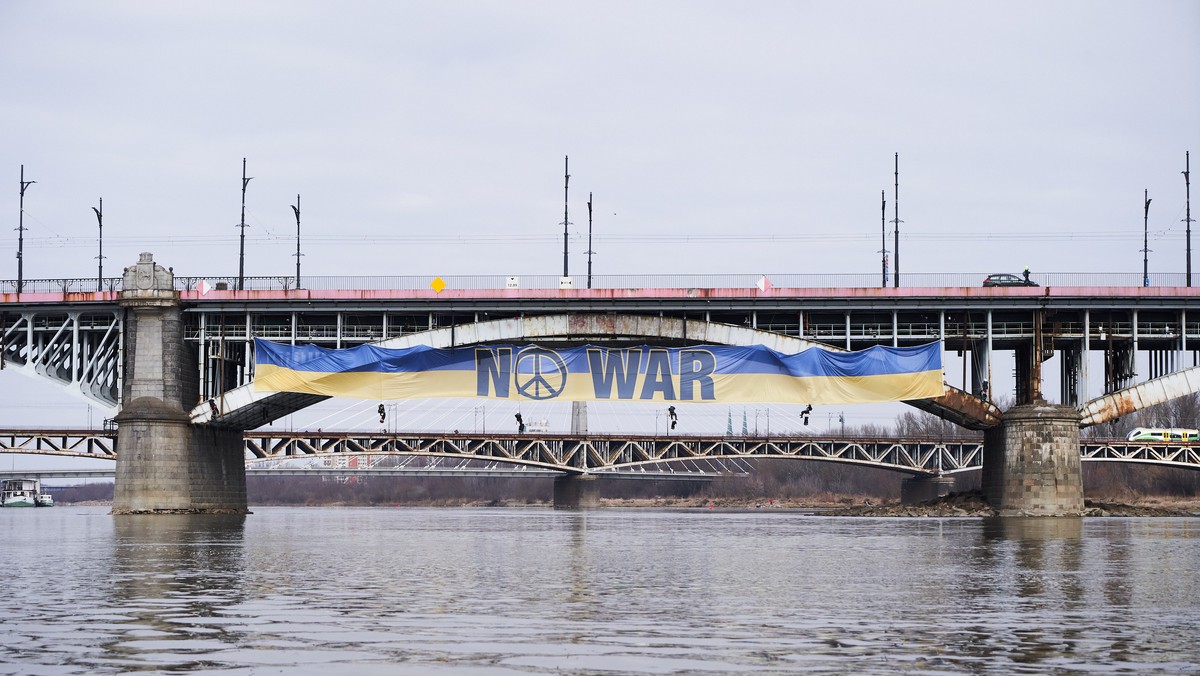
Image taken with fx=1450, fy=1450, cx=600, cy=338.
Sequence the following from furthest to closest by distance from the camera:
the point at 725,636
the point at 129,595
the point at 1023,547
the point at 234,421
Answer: the point at 234,421, the point at 1023,547, the point at 129,595, the point at 725,636

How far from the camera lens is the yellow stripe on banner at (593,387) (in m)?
73.2

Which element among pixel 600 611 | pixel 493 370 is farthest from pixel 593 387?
pixel 600 611

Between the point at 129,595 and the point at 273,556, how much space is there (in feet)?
47.9

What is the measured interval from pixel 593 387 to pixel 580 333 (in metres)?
3.41

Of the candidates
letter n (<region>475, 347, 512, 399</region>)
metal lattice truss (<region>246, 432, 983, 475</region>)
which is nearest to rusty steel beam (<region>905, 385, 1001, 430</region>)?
letter n (<region>475, 347, 512, 399</region>)

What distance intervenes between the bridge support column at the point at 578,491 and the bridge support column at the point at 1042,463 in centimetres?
8629

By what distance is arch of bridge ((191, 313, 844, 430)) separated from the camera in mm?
74938

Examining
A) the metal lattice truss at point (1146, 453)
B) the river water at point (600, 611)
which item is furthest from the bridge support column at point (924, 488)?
the river water at point (600, 611)

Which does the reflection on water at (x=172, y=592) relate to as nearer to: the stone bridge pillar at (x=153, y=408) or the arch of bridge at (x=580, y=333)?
the arch of bridge at (x=580, y=333)

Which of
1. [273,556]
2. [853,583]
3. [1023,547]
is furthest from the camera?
[1023,547]

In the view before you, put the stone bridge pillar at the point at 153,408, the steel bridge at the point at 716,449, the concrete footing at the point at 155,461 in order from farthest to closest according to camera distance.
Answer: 1. the steel bridge at the point at 716,449
2. the stone bridge pillar at the point at 153,408
3. the concrete footing at the point at 155,461

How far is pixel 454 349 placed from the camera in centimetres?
7556

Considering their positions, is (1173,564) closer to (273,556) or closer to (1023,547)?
(1023,547)

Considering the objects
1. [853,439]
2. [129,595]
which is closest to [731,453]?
[853,439]
